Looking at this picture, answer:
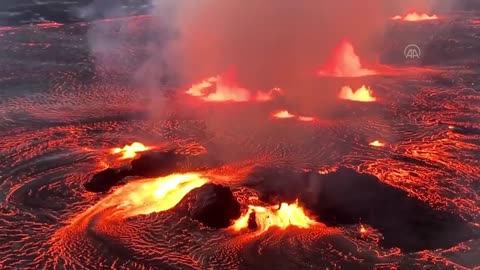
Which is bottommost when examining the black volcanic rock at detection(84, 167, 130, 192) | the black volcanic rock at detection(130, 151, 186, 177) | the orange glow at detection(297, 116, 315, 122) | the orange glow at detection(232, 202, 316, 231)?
the orange glow at detection(232, 202, 316, 231)

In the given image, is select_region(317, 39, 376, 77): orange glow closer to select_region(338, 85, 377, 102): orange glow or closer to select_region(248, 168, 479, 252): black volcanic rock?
select_region(338, 85, 377, 102): orange glow

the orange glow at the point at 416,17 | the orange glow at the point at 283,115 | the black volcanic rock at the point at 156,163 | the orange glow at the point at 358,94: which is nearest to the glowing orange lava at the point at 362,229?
the black volcanic rock at the point at 156,163

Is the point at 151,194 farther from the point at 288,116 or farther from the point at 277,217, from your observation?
the point at 288,116

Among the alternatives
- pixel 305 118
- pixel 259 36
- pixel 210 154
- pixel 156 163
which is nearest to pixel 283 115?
pixel 305 118

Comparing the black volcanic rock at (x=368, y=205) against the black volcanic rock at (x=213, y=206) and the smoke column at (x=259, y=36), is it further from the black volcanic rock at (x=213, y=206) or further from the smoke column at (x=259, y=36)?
A: the smoke column at (x=259, y=36)

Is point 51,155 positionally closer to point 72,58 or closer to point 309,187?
point 309,187

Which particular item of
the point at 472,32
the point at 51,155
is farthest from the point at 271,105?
the point at 472,32

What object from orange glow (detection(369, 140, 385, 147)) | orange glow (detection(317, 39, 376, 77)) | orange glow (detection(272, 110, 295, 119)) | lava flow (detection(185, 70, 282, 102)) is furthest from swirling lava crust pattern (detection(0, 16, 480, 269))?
orange glow (detection(317, 39, 376, 77))
